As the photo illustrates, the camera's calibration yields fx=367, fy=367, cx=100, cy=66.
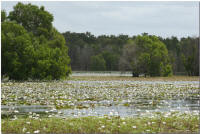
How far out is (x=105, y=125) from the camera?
34.8 ft

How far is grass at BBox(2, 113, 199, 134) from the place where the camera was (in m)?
10.1

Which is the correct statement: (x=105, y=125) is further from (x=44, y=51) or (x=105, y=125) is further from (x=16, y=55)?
(x=44, y=51)

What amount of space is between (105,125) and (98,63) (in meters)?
94.8

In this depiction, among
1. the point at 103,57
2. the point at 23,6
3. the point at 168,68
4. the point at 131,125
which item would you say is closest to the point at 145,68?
the point at 168,68

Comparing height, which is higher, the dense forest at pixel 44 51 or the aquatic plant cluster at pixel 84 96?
the dense forest at pixel 44 51

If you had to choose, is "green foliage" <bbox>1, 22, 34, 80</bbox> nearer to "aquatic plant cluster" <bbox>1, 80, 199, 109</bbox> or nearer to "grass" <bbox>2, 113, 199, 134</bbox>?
"aquatic plant cluster" <bbox>1, 80, 199, 109</bbox>

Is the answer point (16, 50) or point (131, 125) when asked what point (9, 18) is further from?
point (131, 125)

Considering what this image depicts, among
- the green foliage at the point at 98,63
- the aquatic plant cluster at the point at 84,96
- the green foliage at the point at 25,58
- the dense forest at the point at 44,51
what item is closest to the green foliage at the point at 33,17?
the dense forest at the point at 44,51

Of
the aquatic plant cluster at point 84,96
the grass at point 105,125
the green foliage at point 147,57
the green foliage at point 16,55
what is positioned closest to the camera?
the grass at point 105,125

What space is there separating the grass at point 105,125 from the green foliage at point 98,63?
92.2 metres

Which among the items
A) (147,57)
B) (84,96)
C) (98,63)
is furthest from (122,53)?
(84,96)

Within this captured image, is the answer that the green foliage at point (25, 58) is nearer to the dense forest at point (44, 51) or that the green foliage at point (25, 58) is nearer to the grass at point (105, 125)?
the dense forest at point (44, 51)

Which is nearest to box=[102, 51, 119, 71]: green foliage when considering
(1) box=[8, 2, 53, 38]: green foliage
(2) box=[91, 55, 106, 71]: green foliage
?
(2) box=[91, 55, 106, 71]: green foliage

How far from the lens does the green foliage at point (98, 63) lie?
10406cm
